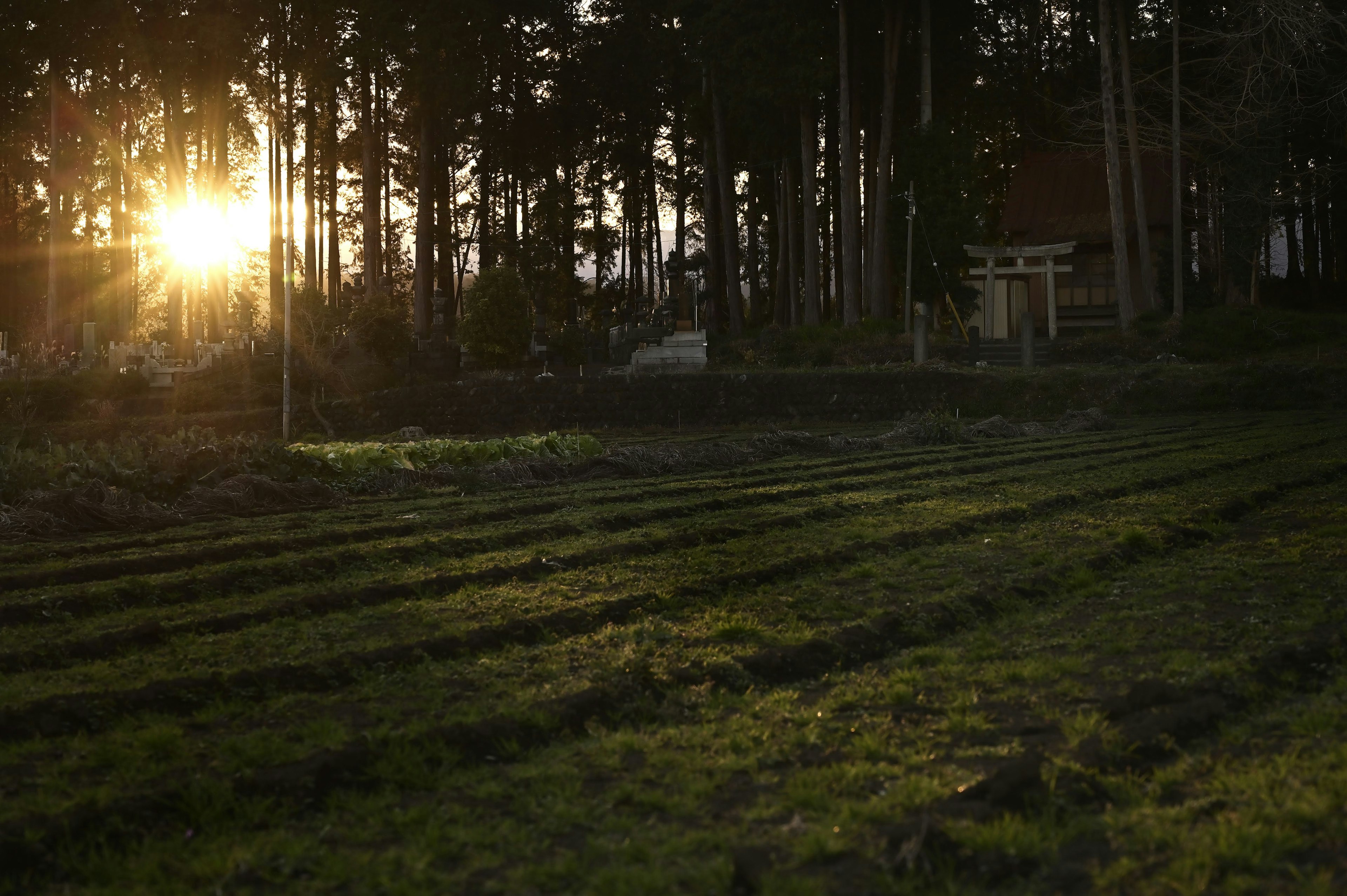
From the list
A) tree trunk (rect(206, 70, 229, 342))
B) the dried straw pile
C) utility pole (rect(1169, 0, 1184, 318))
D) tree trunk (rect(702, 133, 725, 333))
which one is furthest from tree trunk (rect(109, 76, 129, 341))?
utility pole (rect(1169, 0, 1184, 318))

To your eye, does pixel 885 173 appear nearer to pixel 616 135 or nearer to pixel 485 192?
pixel 616 135

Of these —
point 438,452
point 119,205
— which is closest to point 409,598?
point 438,452

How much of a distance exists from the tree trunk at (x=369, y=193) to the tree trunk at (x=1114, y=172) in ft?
69.5

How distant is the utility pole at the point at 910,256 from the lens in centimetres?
3306

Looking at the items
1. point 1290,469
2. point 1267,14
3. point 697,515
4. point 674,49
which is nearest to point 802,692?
point 697,515

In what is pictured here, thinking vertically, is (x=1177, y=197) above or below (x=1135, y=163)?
below

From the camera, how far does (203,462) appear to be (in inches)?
522

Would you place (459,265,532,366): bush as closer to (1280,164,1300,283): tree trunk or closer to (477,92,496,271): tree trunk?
(477,92,496,271): tree trunk

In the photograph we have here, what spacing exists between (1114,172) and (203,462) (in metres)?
26.3

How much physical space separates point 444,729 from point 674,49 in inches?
1553

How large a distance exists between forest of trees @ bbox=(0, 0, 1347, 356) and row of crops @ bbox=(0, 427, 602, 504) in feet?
61.9

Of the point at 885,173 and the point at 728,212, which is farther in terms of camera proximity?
the point at 728,212

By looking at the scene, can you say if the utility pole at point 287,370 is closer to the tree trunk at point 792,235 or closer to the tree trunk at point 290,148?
the tree trunk at point 290,148

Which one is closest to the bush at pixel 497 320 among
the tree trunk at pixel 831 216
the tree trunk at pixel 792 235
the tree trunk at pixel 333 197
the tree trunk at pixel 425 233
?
the tree trunk at pixel 425 233
